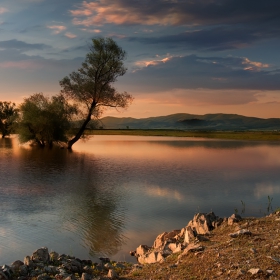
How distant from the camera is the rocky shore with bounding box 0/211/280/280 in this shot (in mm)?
7352

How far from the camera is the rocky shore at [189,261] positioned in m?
7.35

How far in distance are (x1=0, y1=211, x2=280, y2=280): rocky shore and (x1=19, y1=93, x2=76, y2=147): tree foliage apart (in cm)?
4778

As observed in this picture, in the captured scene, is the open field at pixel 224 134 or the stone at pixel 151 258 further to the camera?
the open field at pixel 224 134

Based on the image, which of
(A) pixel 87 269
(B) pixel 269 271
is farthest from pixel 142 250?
(B) pixel 269 271

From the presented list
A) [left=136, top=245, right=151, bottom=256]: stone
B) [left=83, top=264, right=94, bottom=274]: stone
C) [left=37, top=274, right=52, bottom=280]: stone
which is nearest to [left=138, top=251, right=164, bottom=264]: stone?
[left=136, top=245, right=151, bottom=256]: stone

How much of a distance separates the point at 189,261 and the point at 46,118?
50.0 meters

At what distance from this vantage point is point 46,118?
181 ft

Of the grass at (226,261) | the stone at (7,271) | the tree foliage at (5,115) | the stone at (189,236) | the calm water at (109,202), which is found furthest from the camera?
the tree foliage at (5,115)

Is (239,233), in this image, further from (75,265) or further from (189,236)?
(75,265)

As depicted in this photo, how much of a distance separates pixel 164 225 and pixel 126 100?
41185 mm

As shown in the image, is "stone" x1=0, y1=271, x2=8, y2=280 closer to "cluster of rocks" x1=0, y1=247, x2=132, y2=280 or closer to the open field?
"cluster of rocks" x1=0, y1=247, x2=132, y2=280

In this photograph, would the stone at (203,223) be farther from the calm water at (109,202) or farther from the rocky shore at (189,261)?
the calm water at (109,202)

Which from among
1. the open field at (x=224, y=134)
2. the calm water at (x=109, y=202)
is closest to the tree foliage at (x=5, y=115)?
the open field at (x=224, y=134)

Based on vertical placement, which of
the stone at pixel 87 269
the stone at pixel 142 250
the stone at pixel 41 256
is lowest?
the stone at pixel 142 250
